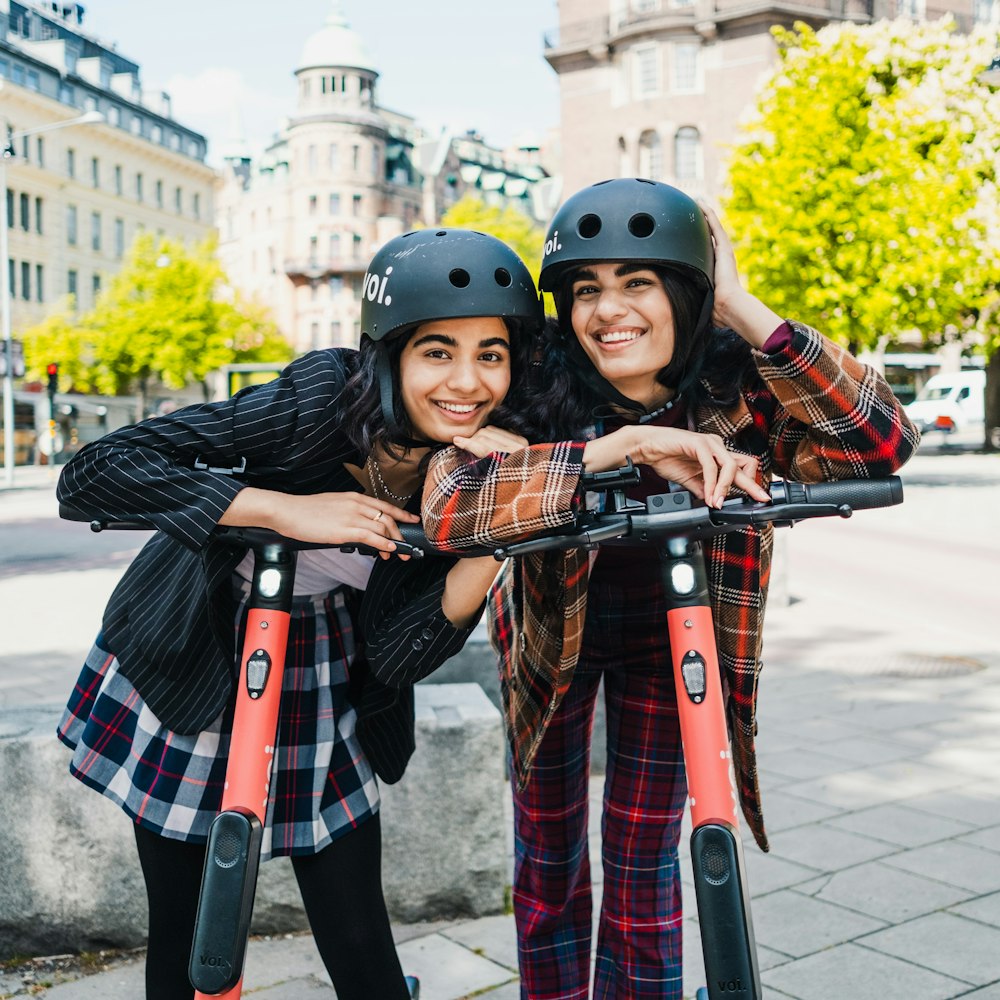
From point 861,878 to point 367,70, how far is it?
270ft

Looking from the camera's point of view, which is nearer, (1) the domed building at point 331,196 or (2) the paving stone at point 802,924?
(2) the paving stone at point 802,924

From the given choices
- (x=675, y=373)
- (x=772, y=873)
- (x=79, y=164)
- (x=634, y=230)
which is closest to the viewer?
(x=634, y=230)

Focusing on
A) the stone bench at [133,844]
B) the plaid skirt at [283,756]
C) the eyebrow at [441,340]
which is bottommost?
the stone bench at [133,844]

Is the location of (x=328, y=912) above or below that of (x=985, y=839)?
above

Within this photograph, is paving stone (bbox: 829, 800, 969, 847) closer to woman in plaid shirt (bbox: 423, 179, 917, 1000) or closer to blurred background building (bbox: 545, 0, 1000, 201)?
woman in plaid shirt (bbox: 423, 179, 917, 1000)

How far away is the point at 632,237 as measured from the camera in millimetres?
2287

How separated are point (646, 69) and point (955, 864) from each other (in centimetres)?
4492

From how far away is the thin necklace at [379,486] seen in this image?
7.93ft

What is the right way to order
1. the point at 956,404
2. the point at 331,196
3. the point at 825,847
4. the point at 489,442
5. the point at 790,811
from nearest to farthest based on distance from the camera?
1. the point at 489,442
2. the point at 825,847
3. the point at 790,811
4. the point at 956,404
5. the point at 331,196

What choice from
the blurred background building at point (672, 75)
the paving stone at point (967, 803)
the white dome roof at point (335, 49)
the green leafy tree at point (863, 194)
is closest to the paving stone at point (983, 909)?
the paving stone at point (967, 803)

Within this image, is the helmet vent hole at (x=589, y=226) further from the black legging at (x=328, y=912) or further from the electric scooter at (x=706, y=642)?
the black legging at (x=328, y=912)

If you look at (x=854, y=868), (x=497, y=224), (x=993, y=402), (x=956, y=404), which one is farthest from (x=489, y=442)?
(x=497, y=224)

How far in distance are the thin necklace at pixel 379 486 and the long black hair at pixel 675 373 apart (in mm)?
312

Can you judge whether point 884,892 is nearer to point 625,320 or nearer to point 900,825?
point 900,825
